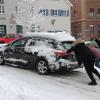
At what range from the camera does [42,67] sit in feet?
44.7

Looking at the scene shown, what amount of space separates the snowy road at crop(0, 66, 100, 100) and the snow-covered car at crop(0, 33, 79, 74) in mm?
366

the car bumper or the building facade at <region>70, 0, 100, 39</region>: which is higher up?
the building facade at <region>70, 0, 100, 39</region>

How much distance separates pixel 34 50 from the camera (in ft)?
45.8

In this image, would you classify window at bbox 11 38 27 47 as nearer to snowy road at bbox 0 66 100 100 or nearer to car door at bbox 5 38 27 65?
car door at bbox 5 38 27 65

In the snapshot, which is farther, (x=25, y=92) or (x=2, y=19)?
(x=2, y=19)

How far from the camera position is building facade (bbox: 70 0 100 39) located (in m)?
69.2

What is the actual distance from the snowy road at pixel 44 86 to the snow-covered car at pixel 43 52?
14.4 inches

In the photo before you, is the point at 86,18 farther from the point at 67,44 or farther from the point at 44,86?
the point at 44,86

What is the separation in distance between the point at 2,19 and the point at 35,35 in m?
39.0

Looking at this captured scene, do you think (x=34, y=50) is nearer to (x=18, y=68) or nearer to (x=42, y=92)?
(x=18, y=68)

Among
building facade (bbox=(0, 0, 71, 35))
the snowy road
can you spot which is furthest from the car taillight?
building facade (bbox=(0, 0, 71, 35))

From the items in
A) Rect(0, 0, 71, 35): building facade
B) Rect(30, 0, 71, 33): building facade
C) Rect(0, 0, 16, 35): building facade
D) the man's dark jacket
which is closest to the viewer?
the man's dark jacket

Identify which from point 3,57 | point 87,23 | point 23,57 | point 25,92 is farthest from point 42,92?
point 87,23

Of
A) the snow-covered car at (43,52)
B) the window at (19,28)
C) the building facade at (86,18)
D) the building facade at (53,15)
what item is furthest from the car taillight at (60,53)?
the building facade at (86,18)
